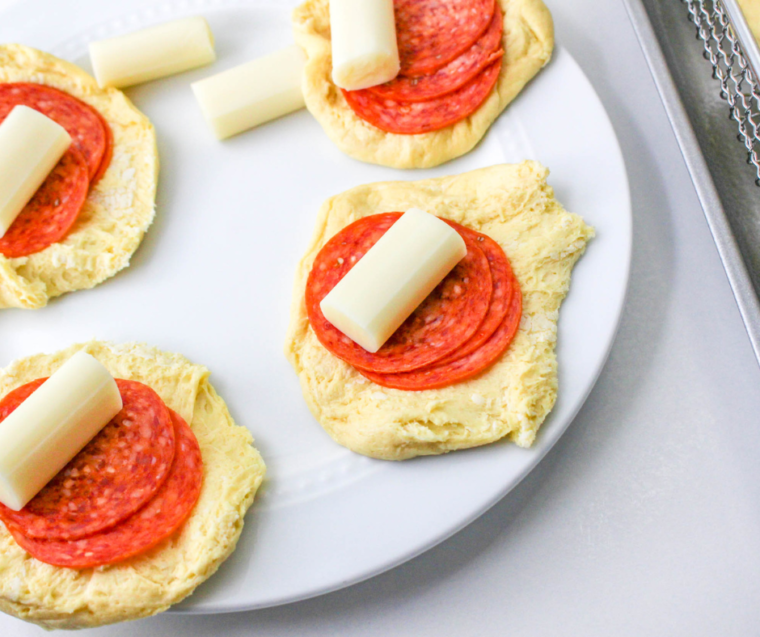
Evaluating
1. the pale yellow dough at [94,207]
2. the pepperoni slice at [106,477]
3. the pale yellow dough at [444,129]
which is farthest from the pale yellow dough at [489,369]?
the pale yellow dough at [94,207]

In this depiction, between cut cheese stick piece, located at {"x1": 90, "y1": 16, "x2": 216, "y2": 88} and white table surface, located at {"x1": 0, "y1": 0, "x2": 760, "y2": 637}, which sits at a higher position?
cut cheese stick piece, located at {"x1": 90, "y1": 16, "x2": 216, "y2": 88}

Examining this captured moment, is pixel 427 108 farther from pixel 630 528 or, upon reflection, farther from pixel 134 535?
pixel 134 535

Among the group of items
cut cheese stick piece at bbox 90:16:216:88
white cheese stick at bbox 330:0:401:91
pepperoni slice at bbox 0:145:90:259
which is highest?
cut cheese stick piece at bbox 90:16:216:88

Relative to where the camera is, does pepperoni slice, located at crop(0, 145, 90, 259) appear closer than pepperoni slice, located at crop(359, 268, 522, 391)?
No

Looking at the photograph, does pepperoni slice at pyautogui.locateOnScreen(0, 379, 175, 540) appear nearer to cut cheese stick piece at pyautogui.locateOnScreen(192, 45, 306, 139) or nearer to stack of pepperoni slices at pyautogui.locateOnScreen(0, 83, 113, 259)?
stack of pepperoni slices at pyautogui.locateOnScreen(0, 83, 113, 259)

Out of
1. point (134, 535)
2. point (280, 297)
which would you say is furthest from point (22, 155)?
point (134, 535)

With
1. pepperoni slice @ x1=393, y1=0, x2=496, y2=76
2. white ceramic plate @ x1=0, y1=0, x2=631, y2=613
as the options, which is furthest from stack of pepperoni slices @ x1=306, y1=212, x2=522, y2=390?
pepperoni slice @ x1=393, y1=0, x2=496, y2=76

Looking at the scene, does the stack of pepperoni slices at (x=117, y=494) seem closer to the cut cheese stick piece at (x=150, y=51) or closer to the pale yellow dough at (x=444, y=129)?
→ the pale yellow dough at (x=444, y=129)

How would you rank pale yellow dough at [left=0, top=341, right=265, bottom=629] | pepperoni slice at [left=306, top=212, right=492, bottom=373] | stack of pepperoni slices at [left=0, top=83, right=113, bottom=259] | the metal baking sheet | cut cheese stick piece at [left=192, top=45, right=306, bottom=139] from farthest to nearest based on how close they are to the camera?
cut cheese stick piece at [left=192, top=45, right=306, bottom=139] → stack of pepperoni slices at [left=0, top=83, right=113, bottom=259] → the metal baking sheet → pepperoni slice at [left=306, top=212, right=492, bottom=373] → pale yellow dough at [left=0, top=341, right=265, bottom=629]

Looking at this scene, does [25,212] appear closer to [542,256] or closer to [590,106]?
[542,256]
